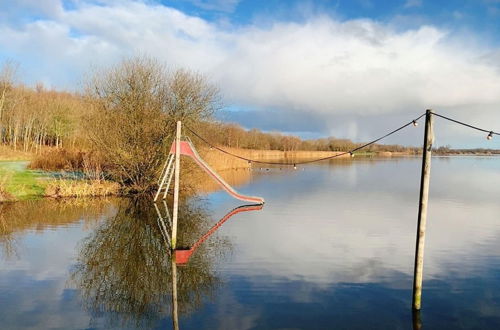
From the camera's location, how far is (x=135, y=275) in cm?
852

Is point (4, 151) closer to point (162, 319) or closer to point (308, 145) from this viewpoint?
point (162, 319)

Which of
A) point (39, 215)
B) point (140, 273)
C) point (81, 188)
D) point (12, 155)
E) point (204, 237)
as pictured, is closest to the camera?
point (140, 273)

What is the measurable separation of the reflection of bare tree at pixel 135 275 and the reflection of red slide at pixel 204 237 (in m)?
0.27

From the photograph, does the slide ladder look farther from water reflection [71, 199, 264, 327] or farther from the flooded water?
water reflection [71, 199, 264, 327]

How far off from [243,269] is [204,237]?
323cm

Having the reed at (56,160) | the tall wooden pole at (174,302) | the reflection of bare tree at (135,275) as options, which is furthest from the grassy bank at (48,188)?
the tall wooden pole at (174,302)

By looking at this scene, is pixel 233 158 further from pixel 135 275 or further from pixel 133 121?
pixel 135 275

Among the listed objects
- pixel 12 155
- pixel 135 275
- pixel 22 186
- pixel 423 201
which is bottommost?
pixel 135 275

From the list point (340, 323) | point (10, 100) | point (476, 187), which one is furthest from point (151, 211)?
point (10, 100)

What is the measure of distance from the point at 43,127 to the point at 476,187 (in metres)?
41.7

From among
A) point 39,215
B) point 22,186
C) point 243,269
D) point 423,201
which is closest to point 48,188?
point 22,186

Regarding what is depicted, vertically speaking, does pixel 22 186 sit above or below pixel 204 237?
above

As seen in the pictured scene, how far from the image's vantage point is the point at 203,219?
15.0m

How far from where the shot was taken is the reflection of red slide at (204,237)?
9593 millimetres
